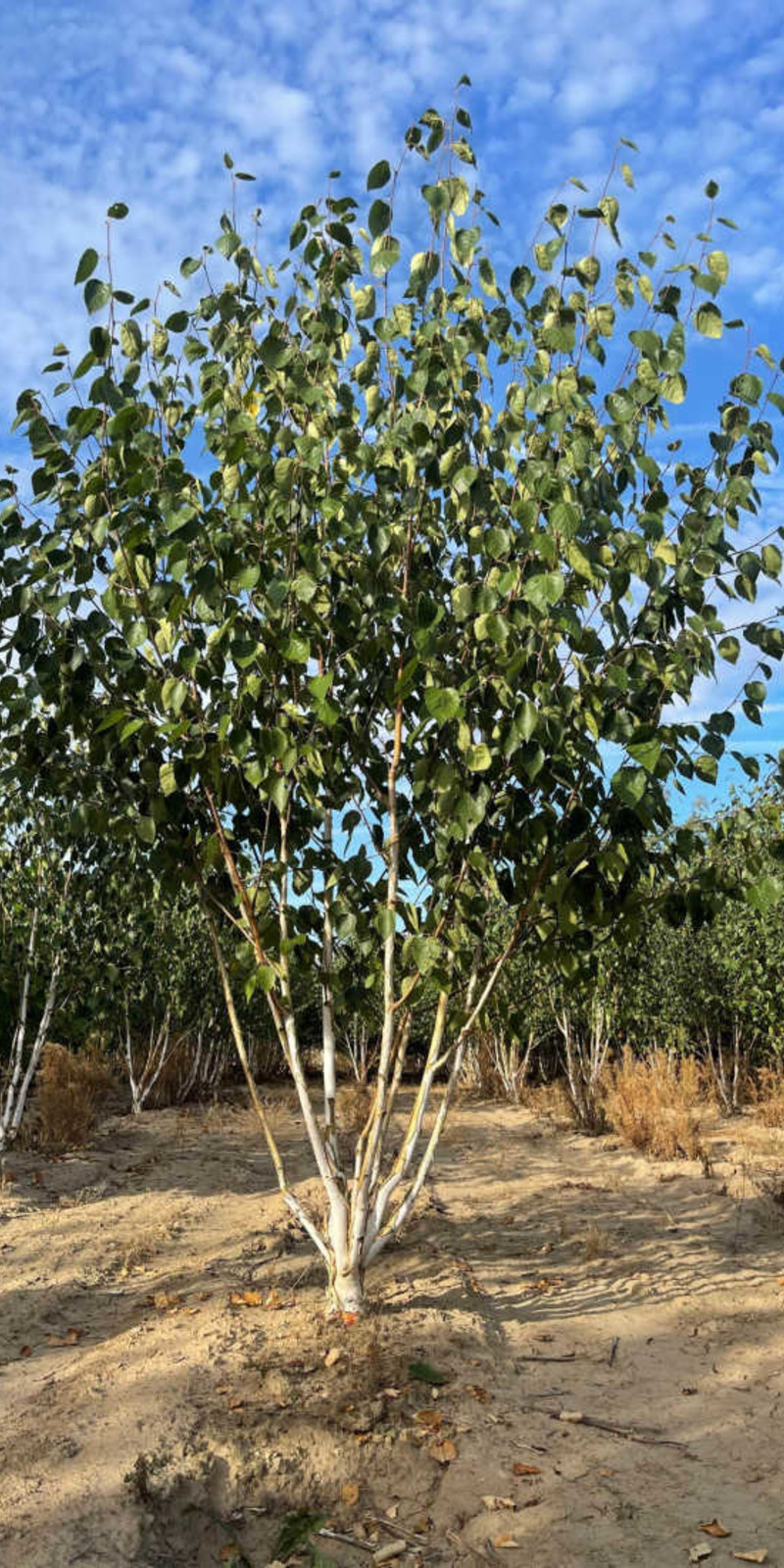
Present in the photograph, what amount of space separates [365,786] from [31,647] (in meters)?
1.52

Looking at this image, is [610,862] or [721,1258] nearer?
[610,862]

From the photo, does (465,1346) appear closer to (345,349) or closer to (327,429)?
(327,429)

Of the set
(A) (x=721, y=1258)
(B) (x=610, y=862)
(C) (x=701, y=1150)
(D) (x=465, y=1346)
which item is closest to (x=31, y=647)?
(B) (x=610, y=862)

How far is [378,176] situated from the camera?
4.02 meters

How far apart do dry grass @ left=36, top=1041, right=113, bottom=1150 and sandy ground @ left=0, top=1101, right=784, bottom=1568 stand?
192cm

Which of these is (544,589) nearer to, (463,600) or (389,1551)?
(463,600)

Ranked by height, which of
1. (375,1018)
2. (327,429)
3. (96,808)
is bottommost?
(375,1018)

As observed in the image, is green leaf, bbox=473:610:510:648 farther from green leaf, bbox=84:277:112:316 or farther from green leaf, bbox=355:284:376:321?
green leaf, bbox=84:277:112:316

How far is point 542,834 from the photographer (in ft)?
14.4

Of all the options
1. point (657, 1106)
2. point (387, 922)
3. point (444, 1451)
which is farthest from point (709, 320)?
point (657, 1106)

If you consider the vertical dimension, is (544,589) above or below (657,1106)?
above

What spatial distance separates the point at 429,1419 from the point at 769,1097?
913cm

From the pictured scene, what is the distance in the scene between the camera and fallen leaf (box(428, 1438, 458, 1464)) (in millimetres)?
4254

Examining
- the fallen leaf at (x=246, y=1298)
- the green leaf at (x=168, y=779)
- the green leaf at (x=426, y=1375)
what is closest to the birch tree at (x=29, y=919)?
the fallen leaf at (x=246, y=1298)
